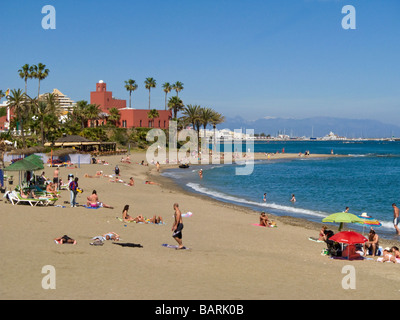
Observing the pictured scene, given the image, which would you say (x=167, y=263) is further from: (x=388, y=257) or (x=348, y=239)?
(x=388, y=257)

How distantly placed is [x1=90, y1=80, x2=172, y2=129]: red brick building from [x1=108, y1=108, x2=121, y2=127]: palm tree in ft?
2.88

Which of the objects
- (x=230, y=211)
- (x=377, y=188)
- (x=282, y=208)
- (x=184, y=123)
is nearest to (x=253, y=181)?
(x=377, y=188)

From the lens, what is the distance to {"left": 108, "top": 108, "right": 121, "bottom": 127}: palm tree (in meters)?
79.4

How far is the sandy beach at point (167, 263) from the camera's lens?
8195mm

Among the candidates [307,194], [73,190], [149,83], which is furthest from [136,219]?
[149,83]

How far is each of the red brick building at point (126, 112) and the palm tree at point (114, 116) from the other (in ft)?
2.88

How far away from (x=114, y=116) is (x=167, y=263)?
7159cm

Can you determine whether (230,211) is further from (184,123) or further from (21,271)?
(184,123)

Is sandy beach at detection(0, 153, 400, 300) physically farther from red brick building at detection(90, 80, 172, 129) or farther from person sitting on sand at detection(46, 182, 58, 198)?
red brick building at detection(90, 80, 172, 129)

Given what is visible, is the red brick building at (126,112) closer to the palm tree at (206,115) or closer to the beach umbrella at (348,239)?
the palm tree at (206,115)

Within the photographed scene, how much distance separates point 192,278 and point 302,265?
11.8 feet

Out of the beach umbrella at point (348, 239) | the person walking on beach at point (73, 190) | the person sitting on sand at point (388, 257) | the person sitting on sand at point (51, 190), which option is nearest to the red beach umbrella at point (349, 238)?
the beach umbrella at point (348, 239)

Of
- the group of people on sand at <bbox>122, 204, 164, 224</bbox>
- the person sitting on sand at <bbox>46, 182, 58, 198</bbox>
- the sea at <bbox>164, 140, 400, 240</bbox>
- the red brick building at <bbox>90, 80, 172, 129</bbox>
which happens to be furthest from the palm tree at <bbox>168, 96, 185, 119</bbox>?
the group of people on sand at <bbox>122, 204, 164, 224</bbox>

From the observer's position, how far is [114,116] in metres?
79.4
